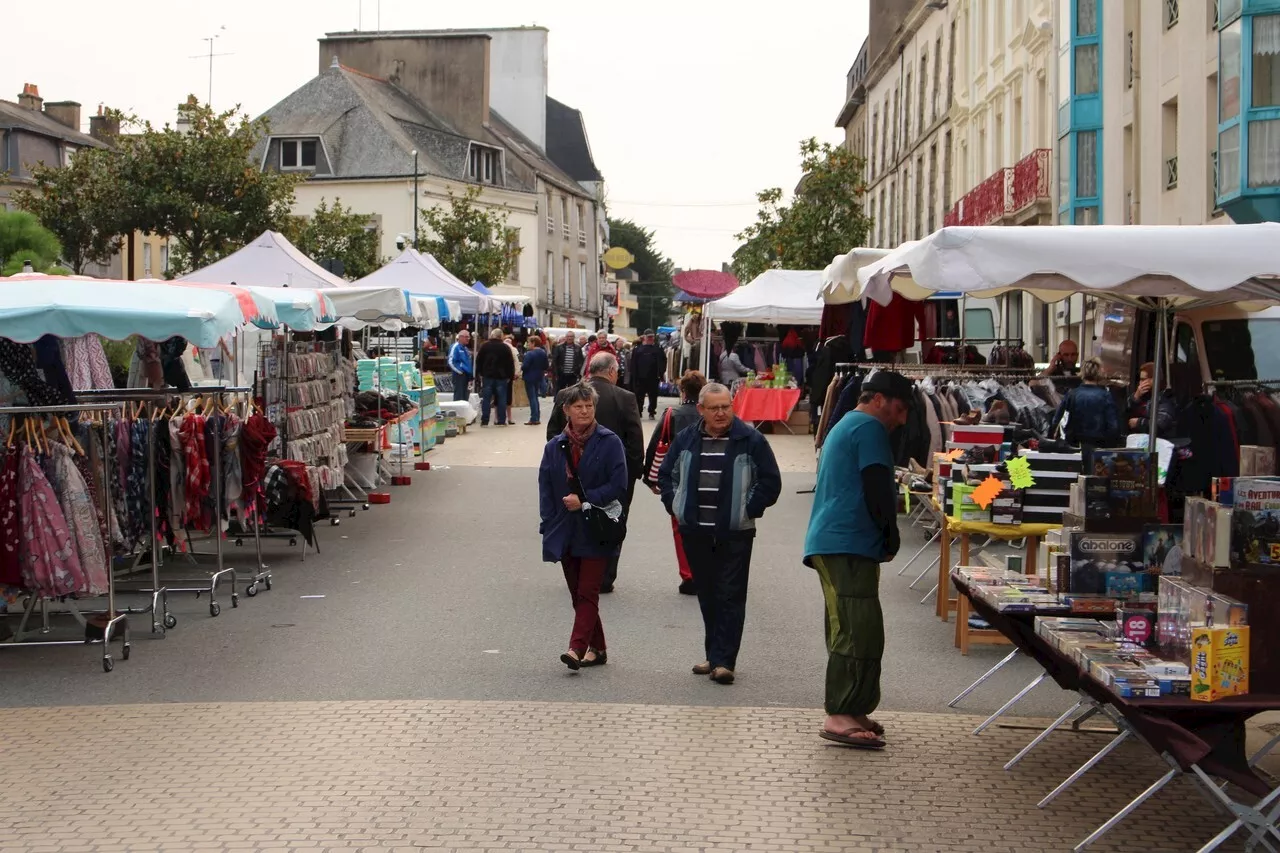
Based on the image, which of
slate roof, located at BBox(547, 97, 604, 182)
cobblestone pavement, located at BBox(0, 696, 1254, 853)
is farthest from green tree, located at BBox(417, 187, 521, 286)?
cobblestone pavement, located at BBox(0, 696, 1254, 853)

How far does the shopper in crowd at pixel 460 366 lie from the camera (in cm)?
3169

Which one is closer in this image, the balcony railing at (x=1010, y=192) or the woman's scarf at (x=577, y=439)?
the woman's scarf at (x=577, y=439)

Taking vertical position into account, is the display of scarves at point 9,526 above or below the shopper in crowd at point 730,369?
below

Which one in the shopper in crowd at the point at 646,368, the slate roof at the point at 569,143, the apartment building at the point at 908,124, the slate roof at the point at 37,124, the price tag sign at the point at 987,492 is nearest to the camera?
the price tag sign at the point at 987,492

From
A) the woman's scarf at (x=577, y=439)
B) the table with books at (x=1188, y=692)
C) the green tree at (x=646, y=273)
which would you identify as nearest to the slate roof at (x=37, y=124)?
the woman's scarf at (x=577, y=439)

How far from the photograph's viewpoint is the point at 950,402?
13961mm

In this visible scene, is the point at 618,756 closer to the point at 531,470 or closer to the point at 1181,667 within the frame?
the point at 1181,667

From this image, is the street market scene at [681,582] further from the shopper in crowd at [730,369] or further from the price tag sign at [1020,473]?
the shopper in crowd at [730,369]

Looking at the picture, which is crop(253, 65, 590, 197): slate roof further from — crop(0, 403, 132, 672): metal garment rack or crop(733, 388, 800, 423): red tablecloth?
crop(0, 403, 132, 672): metal garment rack

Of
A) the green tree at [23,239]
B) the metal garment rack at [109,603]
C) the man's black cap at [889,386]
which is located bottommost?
the metal garment rack at [109,603]

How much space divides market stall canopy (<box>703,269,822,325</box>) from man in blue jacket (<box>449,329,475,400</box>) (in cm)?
720

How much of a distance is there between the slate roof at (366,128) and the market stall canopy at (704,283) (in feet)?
107

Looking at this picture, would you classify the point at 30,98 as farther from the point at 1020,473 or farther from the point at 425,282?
the point at 1020,473

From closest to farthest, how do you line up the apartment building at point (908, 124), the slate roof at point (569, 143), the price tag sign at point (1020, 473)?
the price tag sign at point (1020, 473), the apartment building at point (908, 124), the slate roof at point (569, 143)
